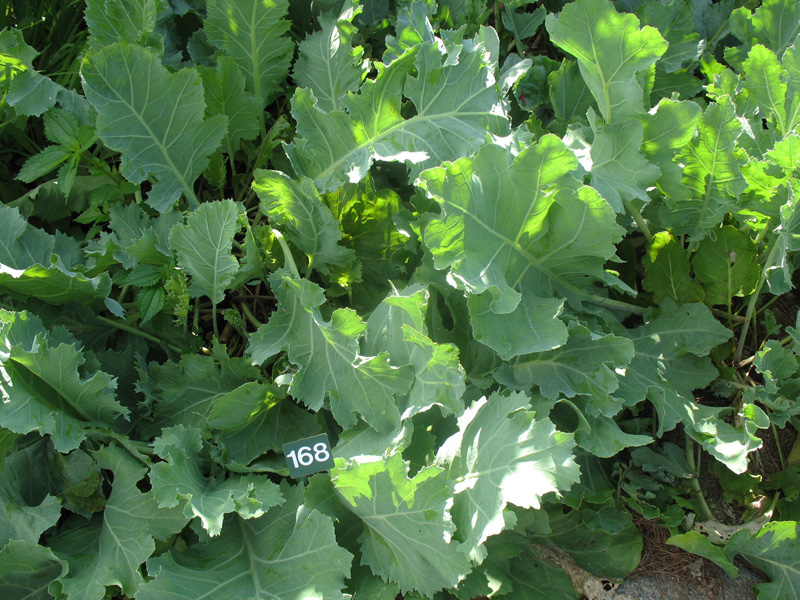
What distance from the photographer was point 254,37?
6.40 feet

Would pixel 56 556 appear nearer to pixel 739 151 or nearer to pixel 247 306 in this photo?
pixel 247 306

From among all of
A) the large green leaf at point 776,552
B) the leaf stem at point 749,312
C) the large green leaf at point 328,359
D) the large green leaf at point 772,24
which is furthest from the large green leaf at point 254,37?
the large green leaf at point 776,552

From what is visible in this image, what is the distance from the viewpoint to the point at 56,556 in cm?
150

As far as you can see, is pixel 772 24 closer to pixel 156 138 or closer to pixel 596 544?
pixel 596 544

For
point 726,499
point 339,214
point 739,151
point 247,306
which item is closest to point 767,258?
point 739,151

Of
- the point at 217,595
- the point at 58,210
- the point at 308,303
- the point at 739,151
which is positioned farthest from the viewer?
the point at 58,210

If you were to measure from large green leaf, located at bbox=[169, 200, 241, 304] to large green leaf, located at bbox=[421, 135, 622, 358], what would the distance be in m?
0.53

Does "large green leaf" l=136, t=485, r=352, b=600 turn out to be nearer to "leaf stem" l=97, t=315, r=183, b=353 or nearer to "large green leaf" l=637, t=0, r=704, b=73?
"leaf stem" l=97, t=315, r=183, b=353

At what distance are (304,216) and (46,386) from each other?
77 centimetres

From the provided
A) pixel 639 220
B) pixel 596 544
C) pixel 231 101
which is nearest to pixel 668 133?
pixel 639 220

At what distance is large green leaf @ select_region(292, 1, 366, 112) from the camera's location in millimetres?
1920

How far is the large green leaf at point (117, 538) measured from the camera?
1.47 m

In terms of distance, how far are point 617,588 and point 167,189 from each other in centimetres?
173

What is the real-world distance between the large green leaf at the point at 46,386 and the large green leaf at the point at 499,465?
87 cm
